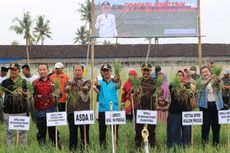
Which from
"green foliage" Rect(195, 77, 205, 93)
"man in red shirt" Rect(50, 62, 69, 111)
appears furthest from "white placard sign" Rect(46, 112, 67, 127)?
"green foliage" Rect(195, 77, 205, 93)

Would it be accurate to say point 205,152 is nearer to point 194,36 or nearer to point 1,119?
point 194,36

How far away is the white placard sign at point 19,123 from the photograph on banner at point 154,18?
372cm

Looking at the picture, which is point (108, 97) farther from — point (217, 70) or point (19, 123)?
point (217, 70)

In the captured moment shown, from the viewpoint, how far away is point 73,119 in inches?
326

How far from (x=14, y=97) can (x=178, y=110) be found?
298 centimetres

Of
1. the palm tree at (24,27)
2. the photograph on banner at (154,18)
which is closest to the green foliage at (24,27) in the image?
the palm tree at (24,27)

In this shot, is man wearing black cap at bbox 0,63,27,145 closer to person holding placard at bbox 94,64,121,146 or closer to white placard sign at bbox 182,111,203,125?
person holding placard at bbox 94,64,121,146

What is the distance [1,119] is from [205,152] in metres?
5.39

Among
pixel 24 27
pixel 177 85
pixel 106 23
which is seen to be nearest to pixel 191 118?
pixel 177 85

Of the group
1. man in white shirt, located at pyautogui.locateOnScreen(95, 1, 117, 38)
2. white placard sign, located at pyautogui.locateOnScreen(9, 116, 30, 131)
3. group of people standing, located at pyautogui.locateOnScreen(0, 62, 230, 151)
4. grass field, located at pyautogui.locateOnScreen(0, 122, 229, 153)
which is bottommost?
grass field, located at pyautogui.locateOnScreen(0, 122, 229, 153)

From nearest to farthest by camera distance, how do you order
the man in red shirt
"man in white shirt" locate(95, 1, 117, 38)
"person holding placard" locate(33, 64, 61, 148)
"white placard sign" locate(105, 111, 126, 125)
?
"white placard sign" locate(105, 111, 126, 125) < "person holding placard" locate(33, 64, 61, 148) < the man in red shirt < "man in white shirt" locate(95, 1, 117, 38)

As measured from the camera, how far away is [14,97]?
8.16 metres

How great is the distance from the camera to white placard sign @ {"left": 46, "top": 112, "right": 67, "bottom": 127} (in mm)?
7988

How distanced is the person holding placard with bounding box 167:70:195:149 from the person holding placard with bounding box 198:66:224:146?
1.00ft
